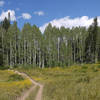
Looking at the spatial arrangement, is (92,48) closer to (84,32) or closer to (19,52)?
(84,32)

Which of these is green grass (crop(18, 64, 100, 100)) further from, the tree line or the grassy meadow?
the tree line

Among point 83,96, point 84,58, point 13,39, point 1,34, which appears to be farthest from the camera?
point 84,58

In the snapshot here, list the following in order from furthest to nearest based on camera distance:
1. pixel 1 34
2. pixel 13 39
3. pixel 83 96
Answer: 1. pixel 1 34
2. pixel 13 39
3. pixel 83 96

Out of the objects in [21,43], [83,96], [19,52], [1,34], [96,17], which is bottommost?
[83,96]

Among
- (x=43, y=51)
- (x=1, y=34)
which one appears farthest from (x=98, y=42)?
(x=1, y=34)

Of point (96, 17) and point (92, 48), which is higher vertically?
point (96, 17)

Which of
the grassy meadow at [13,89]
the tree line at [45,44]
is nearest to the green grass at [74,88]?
the grassy meadow at [13,89]

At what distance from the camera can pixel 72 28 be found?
74688 mm

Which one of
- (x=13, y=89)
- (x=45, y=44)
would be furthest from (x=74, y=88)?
(x=45, y=44)

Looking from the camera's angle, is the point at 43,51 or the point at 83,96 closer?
the point at 83,96

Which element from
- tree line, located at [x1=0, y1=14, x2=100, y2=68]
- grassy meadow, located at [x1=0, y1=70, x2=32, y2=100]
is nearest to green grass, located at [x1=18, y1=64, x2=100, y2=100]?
grassy meadow, located at [x1=0, y1=70, x2=32, y2=100]

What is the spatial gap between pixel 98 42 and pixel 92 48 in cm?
386

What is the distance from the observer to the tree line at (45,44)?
198ft

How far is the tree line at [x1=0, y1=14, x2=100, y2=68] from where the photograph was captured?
198ft
